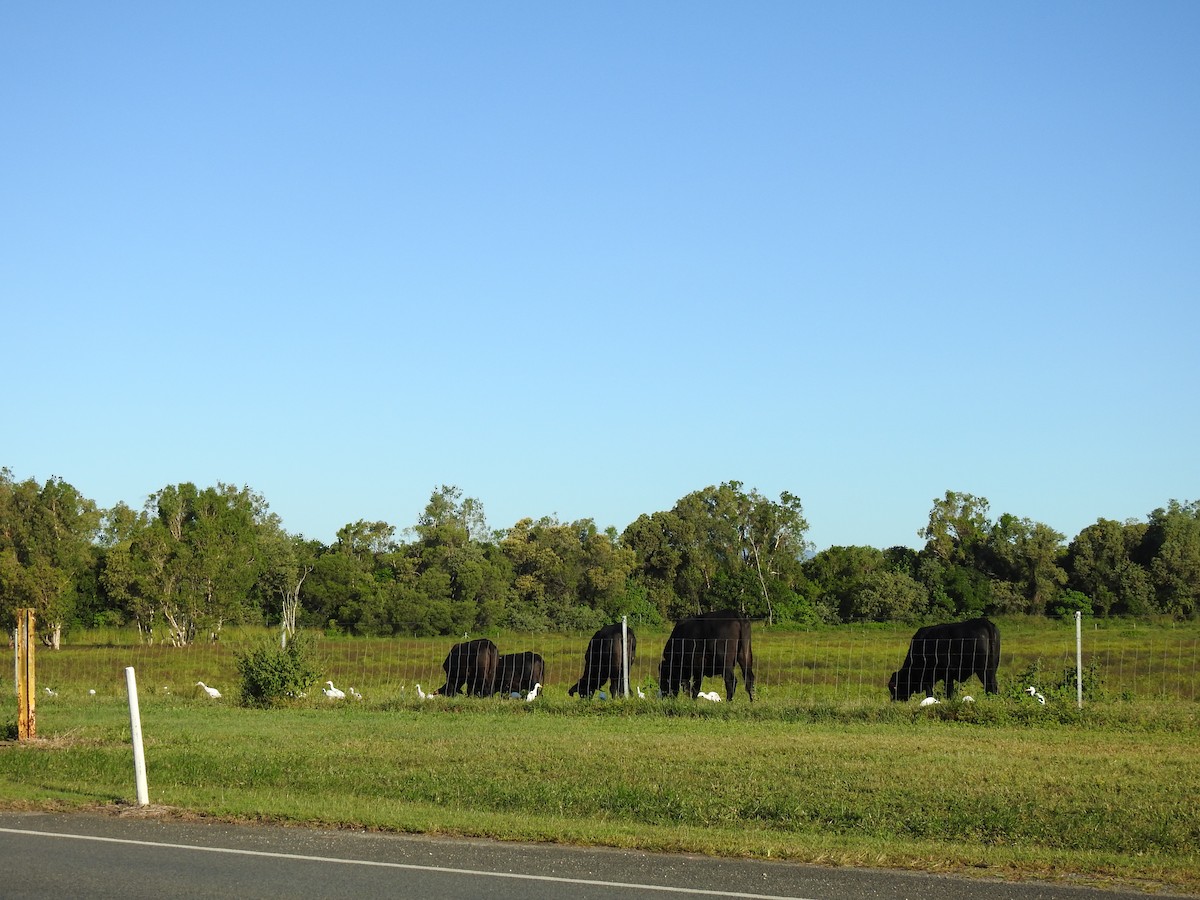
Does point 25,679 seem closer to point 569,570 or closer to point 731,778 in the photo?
point 731,778

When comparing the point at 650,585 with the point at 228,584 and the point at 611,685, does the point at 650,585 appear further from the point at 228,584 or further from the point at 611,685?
the point at 611,685

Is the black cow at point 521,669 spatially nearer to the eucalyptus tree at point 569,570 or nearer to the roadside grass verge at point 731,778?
the roadside grass verge at point 731,778

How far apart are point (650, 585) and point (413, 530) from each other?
1950 cm

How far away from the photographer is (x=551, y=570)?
265ft

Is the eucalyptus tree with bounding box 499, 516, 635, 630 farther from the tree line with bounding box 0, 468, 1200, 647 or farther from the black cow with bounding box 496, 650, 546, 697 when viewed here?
the black cow with bounding box 496, 650, 546, 697

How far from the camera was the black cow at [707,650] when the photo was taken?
2578 centimetres

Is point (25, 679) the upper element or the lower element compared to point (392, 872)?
upper

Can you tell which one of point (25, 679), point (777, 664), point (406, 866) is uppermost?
point (25, 679)

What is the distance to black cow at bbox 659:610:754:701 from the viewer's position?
2578 centimetres

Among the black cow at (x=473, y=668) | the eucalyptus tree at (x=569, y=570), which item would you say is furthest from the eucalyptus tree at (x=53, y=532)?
the black cow at (x=473, y=668)

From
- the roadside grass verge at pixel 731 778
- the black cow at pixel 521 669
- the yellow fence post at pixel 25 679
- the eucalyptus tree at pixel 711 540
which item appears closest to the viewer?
the roadside grass verge at pixel 731 778

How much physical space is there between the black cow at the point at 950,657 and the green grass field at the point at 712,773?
2094mm

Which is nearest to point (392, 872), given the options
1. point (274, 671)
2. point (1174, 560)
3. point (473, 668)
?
point (274, 671)

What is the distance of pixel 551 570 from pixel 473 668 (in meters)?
52.1
